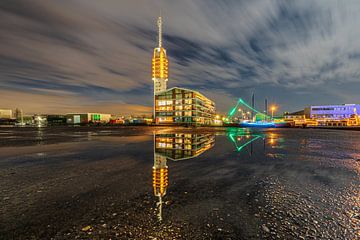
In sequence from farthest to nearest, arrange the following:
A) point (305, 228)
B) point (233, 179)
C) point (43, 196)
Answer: point (233, 179) → point (43, 196) → point (305, 228)

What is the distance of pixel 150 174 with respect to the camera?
449cm

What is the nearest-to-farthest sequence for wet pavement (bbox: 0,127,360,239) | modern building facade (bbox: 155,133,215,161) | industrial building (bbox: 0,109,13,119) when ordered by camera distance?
1. wet pavement (bbox: 0,127,360,239)
2. modern building facade (bbox: 155,133,215,161)
3. industrial building (bbox: 0,109,13,119)

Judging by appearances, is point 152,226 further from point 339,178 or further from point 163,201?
point 339,178

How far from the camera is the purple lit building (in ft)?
315

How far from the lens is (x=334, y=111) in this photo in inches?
3912

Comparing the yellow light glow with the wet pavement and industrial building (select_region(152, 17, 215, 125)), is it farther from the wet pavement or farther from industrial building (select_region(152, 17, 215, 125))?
the wet pavement

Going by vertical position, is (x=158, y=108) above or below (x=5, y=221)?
above

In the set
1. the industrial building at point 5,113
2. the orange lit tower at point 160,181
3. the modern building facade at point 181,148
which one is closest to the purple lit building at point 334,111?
the modern building facade at point 181,148

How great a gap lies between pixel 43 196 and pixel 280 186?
188 inches

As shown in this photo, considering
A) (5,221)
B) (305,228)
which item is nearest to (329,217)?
(305,228)

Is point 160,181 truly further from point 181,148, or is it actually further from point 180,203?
point 181,148

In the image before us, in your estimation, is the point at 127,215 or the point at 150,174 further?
the point at 150,174

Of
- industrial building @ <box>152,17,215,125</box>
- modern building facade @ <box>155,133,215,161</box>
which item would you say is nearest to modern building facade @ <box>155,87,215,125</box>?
industrial building @ <box>152,17,215,125</box>

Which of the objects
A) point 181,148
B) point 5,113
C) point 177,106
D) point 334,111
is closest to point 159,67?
point 177,106
